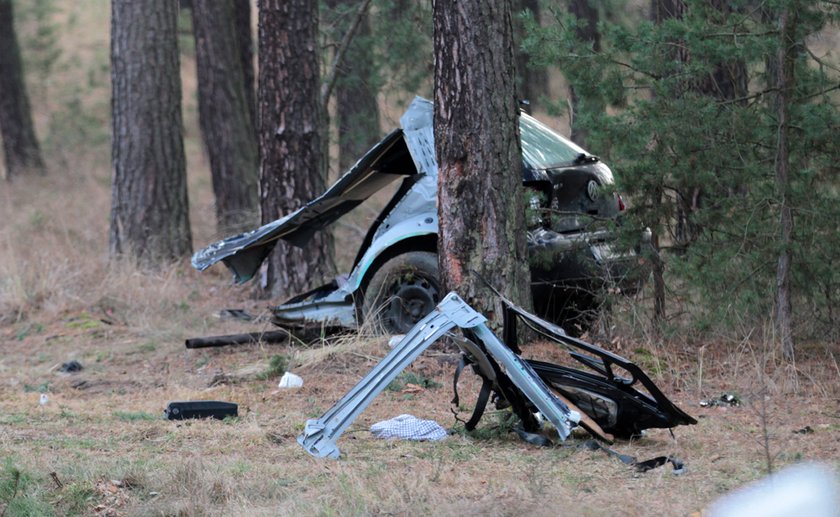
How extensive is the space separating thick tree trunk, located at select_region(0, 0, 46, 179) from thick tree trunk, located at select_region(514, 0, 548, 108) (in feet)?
40.3

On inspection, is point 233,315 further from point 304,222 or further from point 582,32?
point 582,32

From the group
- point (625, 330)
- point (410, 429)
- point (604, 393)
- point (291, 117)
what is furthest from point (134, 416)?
point (291, 117)

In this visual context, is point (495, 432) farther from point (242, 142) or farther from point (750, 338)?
point (242, 142)

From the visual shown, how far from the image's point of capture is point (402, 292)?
880 centimetres

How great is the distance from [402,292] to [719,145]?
2753 millimetres

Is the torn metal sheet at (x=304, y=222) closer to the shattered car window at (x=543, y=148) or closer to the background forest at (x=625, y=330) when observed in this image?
the background forest at (x=625, y=330)

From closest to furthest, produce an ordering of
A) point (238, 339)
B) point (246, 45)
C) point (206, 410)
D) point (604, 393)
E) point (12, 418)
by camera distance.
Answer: point (604, 393)
point (206, 410)
point (12, 418)
point (238, 339)
point (246, 45)

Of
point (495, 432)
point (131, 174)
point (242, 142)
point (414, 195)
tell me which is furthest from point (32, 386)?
point (242, 142)

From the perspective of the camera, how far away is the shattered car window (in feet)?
28.8

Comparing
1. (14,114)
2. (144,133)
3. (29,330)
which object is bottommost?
(29,330)

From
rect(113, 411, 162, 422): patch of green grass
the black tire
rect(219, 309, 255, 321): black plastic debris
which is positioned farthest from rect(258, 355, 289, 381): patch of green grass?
rect(219, 309, 255, 321): black plastic debris

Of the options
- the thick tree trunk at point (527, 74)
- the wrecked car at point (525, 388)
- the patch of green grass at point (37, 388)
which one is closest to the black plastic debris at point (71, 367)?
the patch of green grass at point (37, 388)

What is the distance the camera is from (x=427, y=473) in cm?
521

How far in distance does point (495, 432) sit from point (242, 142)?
10712mm
